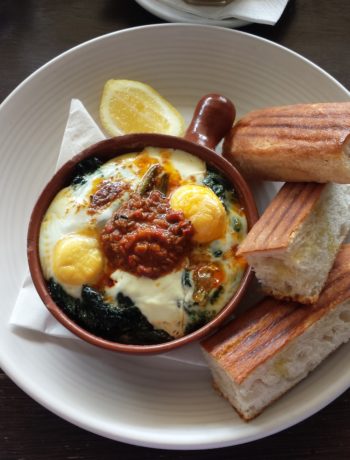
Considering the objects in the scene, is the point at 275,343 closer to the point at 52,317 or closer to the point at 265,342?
the point at 265,342

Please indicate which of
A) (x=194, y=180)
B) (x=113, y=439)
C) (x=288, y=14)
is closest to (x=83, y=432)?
(x=113, y=439)

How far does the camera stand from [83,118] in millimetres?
2523

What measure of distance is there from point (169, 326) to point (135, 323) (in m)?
0.13

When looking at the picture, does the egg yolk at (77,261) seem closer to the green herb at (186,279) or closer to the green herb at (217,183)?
the green herb at (186,279)

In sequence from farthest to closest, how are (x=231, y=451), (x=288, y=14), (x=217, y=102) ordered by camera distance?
(x=288, y=14), (x=217, y=102), (x=231, y=451)

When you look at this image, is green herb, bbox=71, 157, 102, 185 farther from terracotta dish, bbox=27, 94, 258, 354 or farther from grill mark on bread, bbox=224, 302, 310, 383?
grill mark on bread, bbox=224, 302, 310, 383

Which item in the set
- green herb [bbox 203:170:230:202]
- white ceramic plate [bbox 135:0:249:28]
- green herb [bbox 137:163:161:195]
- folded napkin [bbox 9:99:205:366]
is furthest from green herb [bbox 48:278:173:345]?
white ceramic plate [bbox 135:0:249:28]

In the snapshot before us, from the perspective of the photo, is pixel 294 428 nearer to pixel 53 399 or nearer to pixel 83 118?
pixel 53 399

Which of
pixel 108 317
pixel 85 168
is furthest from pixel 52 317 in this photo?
pixel 85 168

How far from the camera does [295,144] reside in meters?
2.16

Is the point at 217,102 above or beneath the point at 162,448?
above

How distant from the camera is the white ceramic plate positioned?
9.12 ft

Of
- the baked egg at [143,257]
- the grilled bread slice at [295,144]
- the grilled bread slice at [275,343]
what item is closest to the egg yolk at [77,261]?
the baked egg at [143,257]

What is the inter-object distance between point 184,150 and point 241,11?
2.81ft
